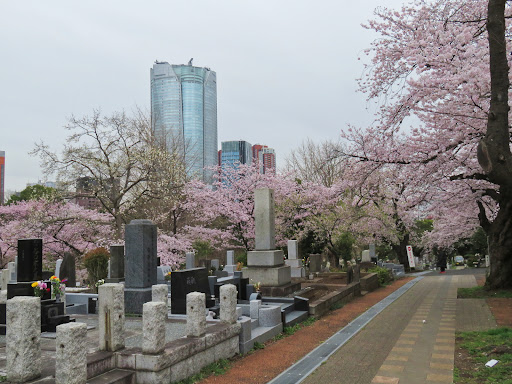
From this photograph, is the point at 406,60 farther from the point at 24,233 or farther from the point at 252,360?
the point at 24,233

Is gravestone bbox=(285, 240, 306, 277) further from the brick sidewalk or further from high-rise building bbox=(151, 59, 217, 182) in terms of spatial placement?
high-rise building bbox=(151, 59, 217, 182)

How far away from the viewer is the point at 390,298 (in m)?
15.1

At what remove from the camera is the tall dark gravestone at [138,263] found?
927 cm

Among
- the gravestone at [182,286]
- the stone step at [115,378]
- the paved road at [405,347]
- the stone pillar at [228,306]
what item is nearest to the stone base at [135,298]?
the gravestone at [182,286]

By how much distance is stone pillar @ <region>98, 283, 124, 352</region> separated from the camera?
556 centimetres

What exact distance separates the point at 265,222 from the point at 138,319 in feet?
21.0

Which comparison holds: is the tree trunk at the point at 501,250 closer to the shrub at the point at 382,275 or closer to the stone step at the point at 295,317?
the shrub at the point at 382,275

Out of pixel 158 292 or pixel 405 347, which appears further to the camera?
pixel 405 347

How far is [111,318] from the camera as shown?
558cm

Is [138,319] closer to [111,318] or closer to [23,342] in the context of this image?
[111,318]

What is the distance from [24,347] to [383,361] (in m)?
5.57


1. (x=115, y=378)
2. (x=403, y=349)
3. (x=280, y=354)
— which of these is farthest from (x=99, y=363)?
(x=403, y=349)

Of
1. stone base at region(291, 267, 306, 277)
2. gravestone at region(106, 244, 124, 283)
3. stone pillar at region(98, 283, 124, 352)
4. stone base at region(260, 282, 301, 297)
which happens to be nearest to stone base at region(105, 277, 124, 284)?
gravestone at region(106, 244, 124, 283)

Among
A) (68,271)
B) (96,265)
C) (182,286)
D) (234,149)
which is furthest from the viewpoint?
(234,149)
